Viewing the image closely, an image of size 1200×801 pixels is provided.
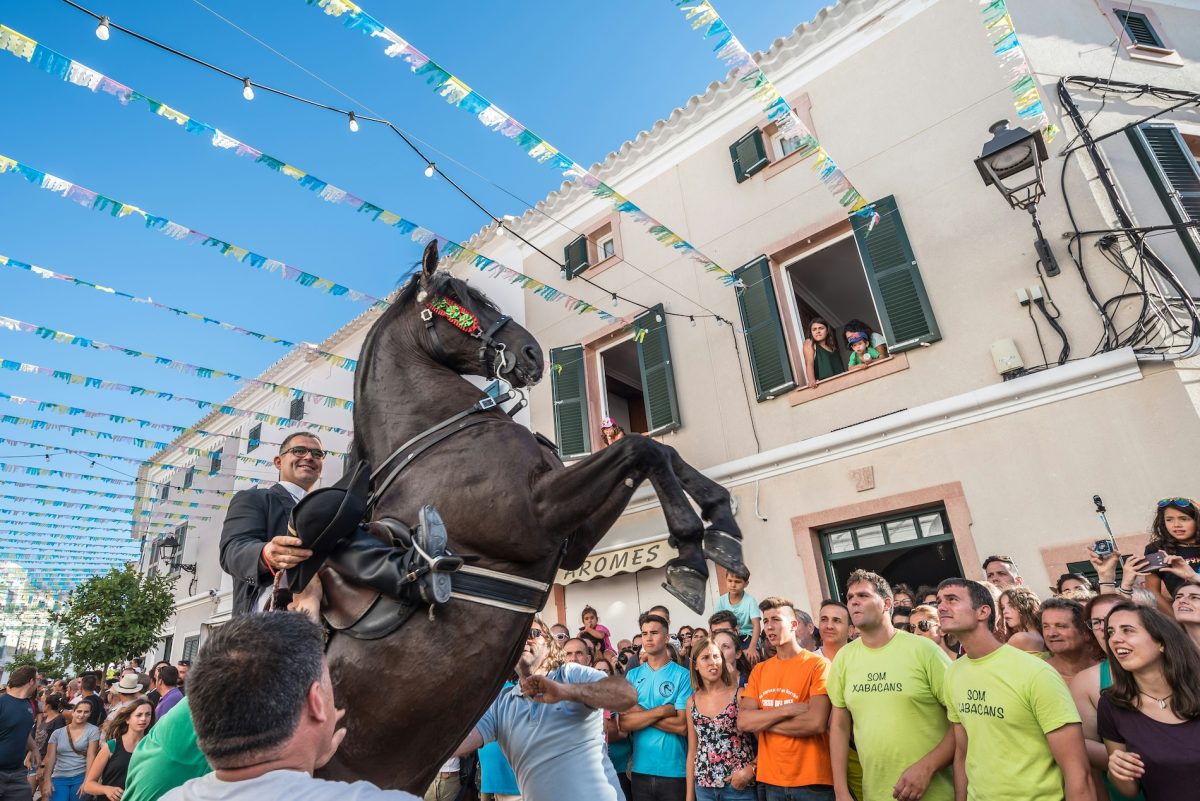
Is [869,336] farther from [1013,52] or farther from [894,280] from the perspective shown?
[1013,52]

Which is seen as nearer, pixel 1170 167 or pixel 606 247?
pixel 1170 167

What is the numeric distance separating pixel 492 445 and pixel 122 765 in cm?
657

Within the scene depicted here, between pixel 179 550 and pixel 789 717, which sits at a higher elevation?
pixel 179 550

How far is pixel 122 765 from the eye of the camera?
21.8 ft

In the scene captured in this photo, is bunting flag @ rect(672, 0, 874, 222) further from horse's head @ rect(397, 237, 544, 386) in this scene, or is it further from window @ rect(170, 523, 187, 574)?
window @ rect(170, 523, 187, 574)

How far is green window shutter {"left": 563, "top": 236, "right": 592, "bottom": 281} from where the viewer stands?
12594 millimetres

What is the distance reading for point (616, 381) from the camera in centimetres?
1420

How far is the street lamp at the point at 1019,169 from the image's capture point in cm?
707

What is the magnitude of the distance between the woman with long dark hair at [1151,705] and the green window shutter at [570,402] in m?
9.02

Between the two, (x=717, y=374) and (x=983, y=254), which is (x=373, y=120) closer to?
(x=717, y=374)

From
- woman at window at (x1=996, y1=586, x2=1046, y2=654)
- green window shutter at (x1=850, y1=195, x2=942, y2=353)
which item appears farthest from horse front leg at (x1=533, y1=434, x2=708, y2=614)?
green window shutter at (x1=850, y1=195, x2=942, y2=353)

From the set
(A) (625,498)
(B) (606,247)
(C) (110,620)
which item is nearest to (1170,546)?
(A) (625,498)

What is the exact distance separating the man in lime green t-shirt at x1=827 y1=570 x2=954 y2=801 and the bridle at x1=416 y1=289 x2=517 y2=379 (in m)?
2.72

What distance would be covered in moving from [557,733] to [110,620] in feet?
59.8
